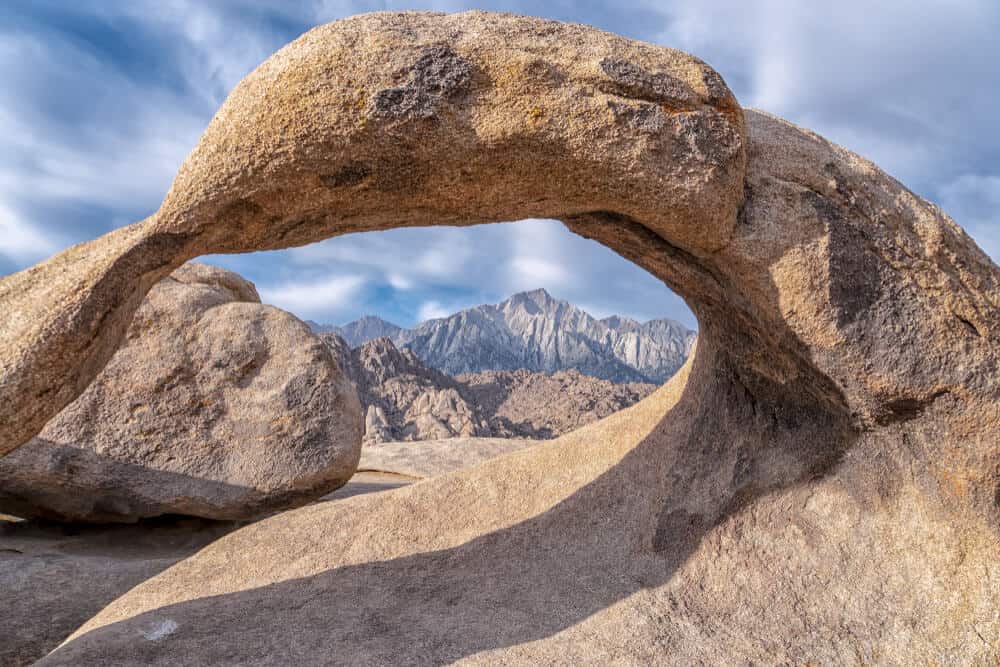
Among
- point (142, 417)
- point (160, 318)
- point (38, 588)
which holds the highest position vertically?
point (160, 318)

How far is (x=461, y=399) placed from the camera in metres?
25.9

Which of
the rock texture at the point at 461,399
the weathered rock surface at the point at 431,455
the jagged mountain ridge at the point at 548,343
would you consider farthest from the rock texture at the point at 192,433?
the jagged mountain ridge at the point at 548,343

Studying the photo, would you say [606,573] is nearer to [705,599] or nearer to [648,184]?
[705,599]

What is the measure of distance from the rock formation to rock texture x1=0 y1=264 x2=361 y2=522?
4.90ft

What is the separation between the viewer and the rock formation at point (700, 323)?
2906mm

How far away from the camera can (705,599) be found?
3.60 meters

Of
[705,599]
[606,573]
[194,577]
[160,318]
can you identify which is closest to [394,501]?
[194,577]

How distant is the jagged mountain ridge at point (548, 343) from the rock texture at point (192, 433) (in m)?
96.9

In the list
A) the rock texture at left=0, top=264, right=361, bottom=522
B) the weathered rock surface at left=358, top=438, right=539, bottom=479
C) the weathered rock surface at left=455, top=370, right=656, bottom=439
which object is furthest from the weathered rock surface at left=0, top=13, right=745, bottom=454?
the weathered rock surface at left=455, top=370, right=656, bottom=439

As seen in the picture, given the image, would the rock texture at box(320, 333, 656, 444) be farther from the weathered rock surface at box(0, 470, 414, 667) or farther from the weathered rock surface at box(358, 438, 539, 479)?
the weathered rock surface at box(0, 470, 414, 667)

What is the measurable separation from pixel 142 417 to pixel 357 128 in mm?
4315

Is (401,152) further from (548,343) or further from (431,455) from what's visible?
(548,343)

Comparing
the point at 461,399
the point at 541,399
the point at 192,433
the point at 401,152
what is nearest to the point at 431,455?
the point at 192,433

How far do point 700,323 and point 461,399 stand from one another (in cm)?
2191
